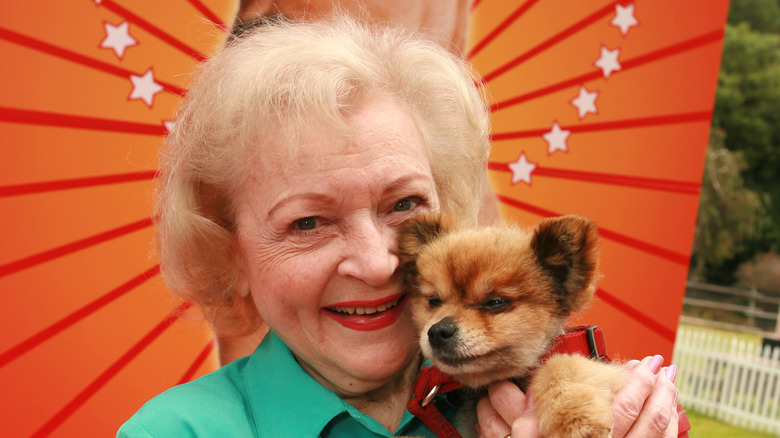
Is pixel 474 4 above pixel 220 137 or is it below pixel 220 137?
above

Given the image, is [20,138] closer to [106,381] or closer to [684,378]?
[106,381]

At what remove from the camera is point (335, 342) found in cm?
134

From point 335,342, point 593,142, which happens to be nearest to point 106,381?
point 335,342

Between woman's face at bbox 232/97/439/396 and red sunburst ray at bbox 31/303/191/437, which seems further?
red sunburst ray at bbox 31/303/191/437

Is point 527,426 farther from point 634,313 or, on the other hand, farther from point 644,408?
point 634,313

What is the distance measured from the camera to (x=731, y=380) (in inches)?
303

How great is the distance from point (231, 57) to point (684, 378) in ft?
27.0

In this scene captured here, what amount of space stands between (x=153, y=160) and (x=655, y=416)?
1.51 m

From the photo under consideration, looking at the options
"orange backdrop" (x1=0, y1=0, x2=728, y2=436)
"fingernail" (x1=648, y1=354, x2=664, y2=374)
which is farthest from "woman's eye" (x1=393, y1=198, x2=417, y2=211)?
"orange backdrop" (x1=0, y1=0, x2=728, y2=436)

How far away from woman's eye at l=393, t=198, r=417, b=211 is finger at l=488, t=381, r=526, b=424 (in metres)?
0.44

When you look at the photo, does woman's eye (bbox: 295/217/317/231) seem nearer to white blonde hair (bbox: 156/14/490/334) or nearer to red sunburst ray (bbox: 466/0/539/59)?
white blonde hair (bbox: 156/14/490/334)

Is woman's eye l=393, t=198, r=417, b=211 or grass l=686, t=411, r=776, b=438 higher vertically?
woman's eye l=393, t=198, r=417, b=211

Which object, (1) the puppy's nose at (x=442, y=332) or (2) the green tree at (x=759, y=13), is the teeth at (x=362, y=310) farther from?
(2) the green tree at (x=759, y=13)

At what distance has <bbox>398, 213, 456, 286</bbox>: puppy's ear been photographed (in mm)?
1346
